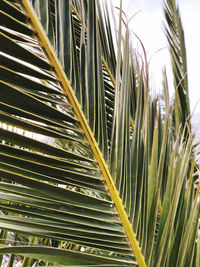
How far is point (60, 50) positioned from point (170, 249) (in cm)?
38

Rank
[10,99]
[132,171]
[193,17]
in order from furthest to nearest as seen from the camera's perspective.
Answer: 1. [193,17]
2. [132,171]
3. [10,99]

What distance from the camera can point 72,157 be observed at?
0.44 metres

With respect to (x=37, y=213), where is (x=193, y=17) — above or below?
above

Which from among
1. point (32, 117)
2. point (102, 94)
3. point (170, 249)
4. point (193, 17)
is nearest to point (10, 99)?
point (32, 117)

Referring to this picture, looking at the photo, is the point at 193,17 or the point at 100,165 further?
the point at 193,17

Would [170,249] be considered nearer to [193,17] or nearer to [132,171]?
[132,171]

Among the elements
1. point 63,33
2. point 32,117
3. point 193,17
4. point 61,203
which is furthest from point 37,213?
point 193,17

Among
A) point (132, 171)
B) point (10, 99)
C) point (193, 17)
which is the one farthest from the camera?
point (193, 17)

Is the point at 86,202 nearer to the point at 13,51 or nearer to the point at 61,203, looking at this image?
the point at 61,203

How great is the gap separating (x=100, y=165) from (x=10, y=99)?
0.18 meters

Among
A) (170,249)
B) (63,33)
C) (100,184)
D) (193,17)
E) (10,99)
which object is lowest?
(170,249)

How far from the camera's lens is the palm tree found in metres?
0.39

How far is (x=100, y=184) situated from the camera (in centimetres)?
47

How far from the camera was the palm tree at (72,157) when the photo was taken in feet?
1.26
